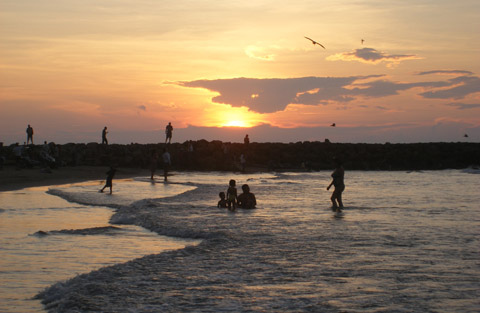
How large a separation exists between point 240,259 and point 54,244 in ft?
12.8

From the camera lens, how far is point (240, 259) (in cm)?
985

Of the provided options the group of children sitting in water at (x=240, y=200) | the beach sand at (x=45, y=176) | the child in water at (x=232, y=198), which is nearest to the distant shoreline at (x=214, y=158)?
the beach sand at (x=45, y=176)

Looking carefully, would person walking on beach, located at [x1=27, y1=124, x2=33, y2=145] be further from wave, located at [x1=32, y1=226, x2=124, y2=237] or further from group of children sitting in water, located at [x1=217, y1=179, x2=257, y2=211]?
wave, located at [x1=32, y1=226, x2=124, y2=237]

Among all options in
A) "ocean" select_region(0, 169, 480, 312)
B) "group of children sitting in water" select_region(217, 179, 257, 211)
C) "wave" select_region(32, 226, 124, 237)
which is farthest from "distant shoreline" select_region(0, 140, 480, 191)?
"wave" select_region(32, 226, 124, 237)

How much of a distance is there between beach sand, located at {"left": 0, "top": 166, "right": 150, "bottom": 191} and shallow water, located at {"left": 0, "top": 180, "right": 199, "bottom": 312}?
29.0 feet

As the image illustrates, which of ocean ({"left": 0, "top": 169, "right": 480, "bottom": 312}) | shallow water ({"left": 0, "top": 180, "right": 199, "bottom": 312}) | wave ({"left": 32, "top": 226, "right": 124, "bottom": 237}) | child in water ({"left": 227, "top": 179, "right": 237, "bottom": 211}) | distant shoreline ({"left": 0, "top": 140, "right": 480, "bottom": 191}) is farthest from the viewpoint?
distant shoreline ({"left": 0, "top": 140, "right": 480, "bottom": 191})

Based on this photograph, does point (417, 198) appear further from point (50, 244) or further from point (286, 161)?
point (286, 161)

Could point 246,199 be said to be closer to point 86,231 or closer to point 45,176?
point 86,231

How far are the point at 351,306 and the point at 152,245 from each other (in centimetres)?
544

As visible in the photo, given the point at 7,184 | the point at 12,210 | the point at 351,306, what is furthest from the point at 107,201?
the point at 351,306

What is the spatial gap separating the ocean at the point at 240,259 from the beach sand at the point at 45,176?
9457 millimetres

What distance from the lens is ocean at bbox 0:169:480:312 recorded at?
7.23m

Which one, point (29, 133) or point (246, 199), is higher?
point (29, 133)

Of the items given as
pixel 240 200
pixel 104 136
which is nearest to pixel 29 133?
pixel 104 136
